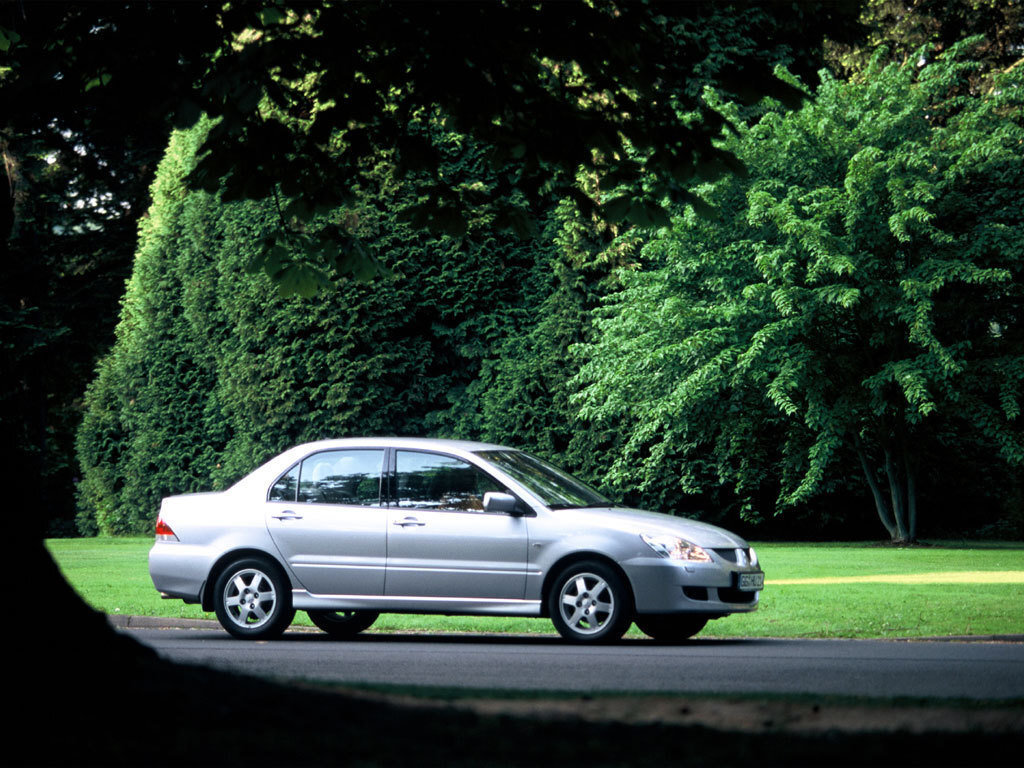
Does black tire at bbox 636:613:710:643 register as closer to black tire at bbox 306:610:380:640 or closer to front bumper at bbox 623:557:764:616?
front bumper at bbox 623:557:764:616

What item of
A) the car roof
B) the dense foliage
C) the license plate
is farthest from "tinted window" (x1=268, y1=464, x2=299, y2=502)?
the dense foliage

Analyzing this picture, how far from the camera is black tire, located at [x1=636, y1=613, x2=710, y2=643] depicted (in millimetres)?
11789

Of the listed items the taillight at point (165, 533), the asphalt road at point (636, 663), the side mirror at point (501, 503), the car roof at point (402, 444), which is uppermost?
the car roof at point (402, 444)

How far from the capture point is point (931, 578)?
1741cm

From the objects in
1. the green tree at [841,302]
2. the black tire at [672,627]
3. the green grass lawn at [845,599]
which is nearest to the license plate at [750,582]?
the black tire at [672,627]

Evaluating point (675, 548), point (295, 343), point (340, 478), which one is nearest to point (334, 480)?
point (340, 478)

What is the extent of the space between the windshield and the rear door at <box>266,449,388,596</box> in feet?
3.53

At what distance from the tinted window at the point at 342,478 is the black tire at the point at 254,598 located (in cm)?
73

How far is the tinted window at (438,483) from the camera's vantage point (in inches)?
450

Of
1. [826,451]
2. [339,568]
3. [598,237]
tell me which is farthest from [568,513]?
[598,237]

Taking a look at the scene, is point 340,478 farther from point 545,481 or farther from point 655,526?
point 655,526

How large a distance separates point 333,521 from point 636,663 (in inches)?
123

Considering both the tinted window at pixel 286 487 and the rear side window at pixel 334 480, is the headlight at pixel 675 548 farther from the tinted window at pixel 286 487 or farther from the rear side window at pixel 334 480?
the tinted window at pixel 286 487

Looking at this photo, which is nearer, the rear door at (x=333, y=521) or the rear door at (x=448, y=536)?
the rear door at (x=448, y=536)
